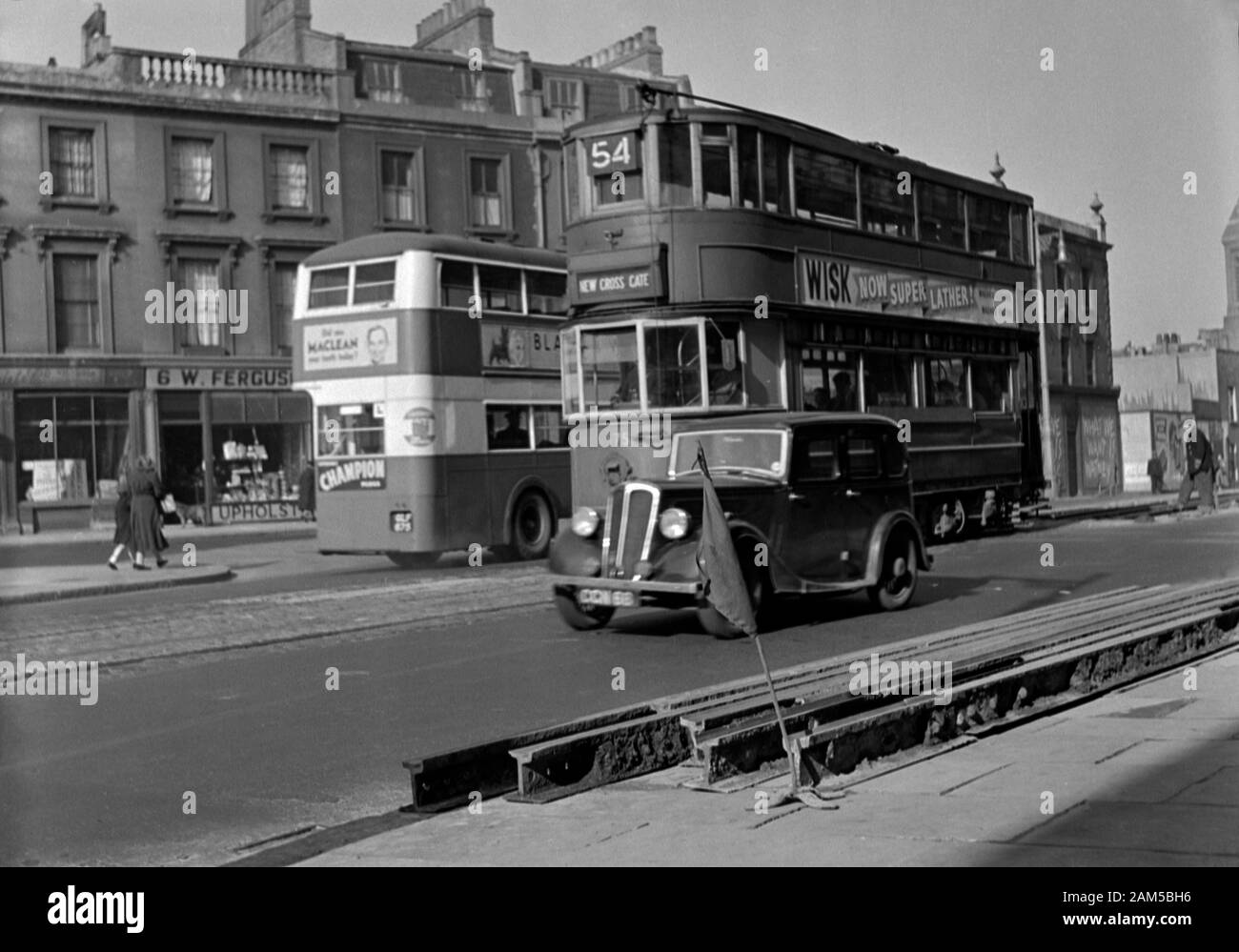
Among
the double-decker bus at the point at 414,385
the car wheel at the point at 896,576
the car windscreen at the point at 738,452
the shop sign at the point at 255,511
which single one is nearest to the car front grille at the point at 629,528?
the car windscreen at the point at 738,452

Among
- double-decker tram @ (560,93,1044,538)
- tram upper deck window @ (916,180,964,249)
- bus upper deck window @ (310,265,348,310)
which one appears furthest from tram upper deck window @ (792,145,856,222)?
bus upper deck window @ (310,265,348,310)

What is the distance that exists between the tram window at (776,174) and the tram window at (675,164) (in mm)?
1186

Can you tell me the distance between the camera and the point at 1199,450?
31.8m

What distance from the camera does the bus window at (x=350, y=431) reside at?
21.2 metres

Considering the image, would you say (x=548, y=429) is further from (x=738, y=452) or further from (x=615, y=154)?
(x=738, y=452)

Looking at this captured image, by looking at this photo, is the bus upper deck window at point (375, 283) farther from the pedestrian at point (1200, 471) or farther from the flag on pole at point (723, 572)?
the pedestrian at point (1200, 471)

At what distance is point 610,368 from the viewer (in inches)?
730

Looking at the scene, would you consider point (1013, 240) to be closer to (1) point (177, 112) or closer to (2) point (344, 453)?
(2) point (344, 453)

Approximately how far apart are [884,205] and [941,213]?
1.95 m

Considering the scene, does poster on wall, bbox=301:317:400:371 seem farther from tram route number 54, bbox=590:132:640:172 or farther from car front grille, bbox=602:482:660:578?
car front grille, bbox=602:482:660:578

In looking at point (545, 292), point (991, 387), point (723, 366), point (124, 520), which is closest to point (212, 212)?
point (124, 520)

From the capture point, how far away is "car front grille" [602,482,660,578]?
12148 mm
